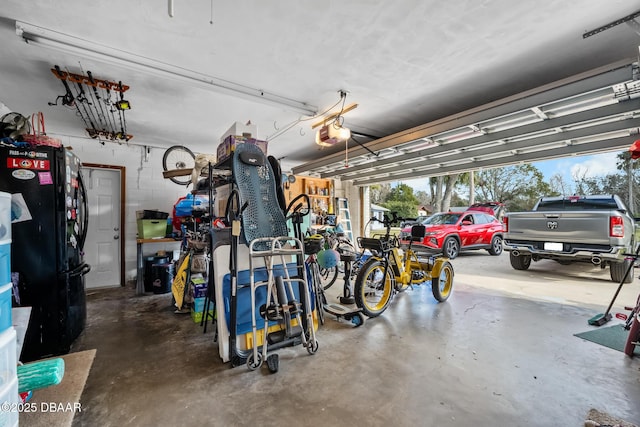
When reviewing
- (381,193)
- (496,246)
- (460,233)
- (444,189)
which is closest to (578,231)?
(460,233)

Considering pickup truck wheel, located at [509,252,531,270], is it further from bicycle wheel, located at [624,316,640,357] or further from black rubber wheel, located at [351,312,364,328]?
black rubber wheel, located at [351,312,364,328]

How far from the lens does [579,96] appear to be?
285 cm

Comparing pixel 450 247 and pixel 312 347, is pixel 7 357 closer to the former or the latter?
pixel 312 347

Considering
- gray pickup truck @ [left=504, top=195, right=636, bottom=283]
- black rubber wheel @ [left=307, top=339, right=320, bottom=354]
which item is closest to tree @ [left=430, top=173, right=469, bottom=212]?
gray pickup truck @ [left=504, top=195, right=636, bottom=283]

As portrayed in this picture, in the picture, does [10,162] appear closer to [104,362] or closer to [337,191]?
[104,362]

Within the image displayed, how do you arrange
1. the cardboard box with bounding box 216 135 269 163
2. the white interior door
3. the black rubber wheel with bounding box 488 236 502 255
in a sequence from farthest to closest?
the black rubber wheel with bounding box 488 236 502 255 < the white interior door < the cardboard box with bounding box 216 135 269 163

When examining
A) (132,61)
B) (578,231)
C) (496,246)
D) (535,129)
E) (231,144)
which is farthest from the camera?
(496,246)

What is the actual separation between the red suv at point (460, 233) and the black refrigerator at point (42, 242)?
6496 mm

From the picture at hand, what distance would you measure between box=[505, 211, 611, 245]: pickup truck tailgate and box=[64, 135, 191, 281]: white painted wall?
730cm

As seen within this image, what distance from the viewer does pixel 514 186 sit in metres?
16.2

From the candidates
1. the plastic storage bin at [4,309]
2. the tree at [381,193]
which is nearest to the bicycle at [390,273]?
the plastic storage bin at [4,309]

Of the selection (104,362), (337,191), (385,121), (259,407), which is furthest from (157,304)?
(337,191)

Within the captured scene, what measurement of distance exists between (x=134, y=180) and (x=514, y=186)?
18.8 m

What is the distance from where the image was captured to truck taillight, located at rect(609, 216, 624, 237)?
14.5 ft
